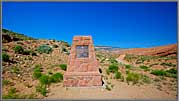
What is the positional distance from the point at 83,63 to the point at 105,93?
3.79 feet

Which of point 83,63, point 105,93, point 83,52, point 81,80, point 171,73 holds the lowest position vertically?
point 105,93

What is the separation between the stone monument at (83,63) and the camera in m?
6.42

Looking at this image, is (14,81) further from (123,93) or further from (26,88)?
(123,93)

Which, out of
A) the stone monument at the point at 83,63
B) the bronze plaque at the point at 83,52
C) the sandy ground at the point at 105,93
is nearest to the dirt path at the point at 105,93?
the sandy ground at the point at 105,93

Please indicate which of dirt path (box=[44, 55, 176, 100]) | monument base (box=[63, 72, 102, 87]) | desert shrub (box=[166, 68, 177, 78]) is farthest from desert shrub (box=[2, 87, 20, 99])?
desert shrub (box=[166, 68, 177, 78])

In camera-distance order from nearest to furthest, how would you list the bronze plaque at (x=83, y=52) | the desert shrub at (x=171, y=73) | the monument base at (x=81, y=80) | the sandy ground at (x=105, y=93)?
the sandy ground at (x=105, y=93), the monument base at (x=81, y=80), the bronze plaque at (x=83, y=52), the desert shrub at (x=171, y=73)

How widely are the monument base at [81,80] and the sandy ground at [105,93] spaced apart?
4.8 inches

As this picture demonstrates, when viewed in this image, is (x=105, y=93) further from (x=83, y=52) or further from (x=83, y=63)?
(x=83, y=52)

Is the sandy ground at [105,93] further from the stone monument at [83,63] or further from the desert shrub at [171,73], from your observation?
the desert shrub at [171,73]

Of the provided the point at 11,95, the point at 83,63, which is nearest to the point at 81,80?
the point at 83,63

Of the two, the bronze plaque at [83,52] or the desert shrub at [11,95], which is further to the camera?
the bronze plaque at [83,52]

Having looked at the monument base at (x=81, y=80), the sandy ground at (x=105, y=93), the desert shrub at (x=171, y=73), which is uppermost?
the desert shrub at (x=171, y=73)

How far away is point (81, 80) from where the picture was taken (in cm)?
640

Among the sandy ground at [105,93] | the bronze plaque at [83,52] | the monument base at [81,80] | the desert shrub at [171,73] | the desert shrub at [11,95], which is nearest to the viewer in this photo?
the desert shrub at [11,95]
